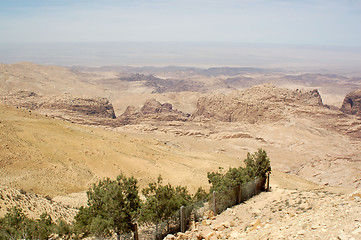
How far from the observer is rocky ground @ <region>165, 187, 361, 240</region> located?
6.98m

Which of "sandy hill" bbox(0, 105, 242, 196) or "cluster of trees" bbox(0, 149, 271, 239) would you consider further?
"sandy hill" bbox(0, 105, 242, 196)

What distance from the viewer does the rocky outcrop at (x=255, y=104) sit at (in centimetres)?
5684

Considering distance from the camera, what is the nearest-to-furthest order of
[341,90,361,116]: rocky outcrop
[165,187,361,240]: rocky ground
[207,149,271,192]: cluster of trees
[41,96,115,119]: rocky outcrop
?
[165,187,361,240]: rocky ground < [207,149,271,192]: cluster of trees < [41,96,115,119]: rocky outcrop < [341,90,361,116]: rocky outcrop

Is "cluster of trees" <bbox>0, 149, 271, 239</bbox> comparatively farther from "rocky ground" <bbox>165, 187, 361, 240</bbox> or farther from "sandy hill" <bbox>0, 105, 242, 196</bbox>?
"sandy hill" <bbox>0, 105, 242, 196</bbox>

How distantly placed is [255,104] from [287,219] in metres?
51.0

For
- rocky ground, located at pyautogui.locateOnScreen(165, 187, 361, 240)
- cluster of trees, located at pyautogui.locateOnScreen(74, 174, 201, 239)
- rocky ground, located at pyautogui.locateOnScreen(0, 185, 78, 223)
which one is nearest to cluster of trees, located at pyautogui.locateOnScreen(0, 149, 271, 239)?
cluster of trees, located at pyautogui.locateOnScreen(74, 174, 201, 239)

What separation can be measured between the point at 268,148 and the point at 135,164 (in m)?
24.4

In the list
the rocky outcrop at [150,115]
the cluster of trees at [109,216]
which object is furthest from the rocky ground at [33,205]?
the rocky outcrop at [150,115]

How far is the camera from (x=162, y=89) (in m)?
121

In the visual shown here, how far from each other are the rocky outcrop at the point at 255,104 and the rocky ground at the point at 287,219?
4475 centimetres

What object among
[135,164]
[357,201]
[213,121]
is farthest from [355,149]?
[357,201]

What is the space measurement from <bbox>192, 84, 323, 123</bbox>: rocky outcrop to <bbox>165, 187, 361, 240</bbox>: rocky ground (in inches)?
1762

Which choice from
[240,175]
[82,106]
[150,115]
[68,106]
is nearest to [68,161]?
[240,175]

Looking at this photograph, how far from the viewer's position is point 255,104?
5859cm
